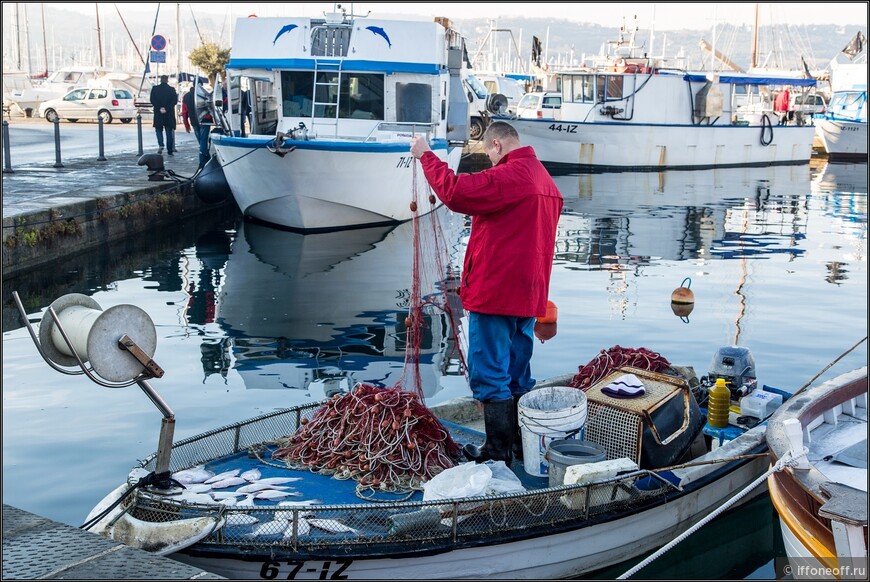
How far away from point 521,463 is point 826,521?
75.0 inches

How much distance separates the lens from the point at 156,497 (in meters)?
4.96

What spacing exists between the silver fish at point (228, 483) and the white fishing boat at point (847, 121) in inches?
1456

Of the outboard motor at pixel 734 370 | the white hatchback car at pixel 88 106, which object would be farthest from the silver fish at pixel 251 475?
the white hatchback car at pixel 88 106

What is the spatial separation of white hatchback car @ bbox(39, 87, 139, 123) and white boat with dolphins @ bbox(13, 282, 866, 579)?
33087mm

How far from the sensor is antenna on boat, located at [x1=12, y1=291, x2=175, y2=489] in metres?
4.51

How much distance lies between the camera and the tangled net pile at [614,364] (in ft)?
21.8

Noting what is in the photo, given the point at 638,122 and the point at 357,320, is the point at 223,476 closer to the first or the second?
the point at 357,320

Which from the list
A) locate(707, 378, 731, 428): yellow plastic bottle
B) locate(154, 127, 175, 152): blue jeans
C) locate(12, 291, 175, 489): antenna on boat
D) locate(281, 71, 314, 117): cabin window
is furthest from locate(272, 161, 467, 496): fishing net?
locate(154, 127, 175, 152): blue jeans

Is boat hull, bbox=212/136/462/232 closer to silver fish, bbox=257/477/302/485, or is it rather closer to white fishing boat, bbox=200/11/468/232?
white fishing boat, bbox=200/11/468/232

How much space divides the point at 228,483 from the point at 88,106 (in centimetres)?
3416

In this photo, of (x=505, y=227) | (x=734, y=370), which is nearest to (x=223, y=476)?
(x=505, y=227)

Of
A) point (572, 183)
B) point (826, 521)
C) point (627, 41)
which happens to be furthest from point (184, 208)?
point (627, 41)

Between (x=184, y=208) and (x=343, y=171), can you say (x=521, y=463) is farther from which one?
(x=184, y=208)

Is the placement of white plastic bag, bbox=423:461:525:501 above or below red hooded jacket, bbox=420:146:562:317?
below
